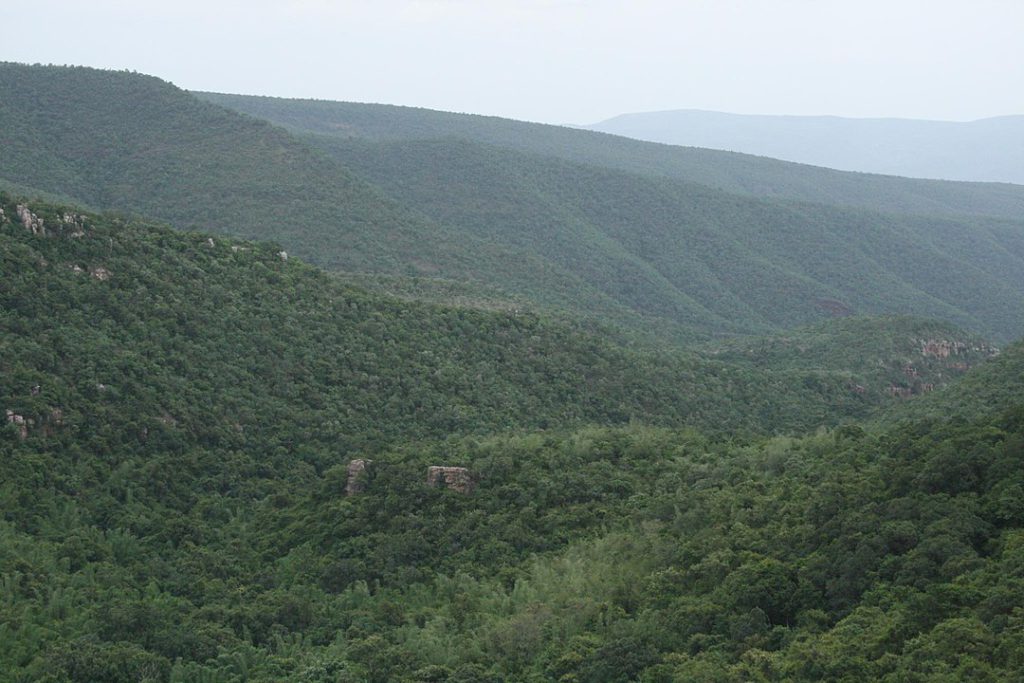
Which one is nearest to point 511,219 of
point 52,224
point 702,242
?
point 702,242

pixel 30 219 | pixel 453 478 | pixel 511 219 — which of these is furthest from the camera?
pixel 511 219

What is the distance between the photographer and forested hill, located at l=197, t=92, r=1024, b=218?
130500mm

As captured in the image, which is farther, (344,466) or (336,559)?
(344,466)

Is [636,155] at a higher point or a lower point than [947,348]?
higher

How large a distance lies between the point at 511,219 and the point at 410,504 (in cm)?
7270

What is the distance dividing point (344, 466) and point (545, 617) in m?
10.9

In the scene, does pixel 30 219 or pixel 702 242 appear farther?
pixel 702 242

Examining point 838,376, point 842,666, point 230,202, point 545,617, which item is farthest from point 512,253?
point 842,666

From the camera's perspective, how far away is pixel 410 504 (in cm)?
3080

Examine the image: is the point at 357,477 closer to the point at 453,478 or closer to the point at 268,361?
the point at 453,478

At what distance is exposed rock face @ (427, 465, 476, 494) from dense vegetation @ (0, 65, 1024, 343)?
38789mm

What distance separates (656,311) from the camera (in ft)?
301

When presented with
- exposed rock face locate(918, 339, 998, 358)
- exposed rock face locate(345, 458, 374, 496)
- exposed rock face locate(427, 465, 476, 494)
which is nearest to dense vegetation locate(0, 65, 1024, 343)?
exposed rock face locate(918, 339, 998, 358)

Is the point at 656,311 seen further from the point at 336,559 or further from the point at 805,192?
the point at 336,559
